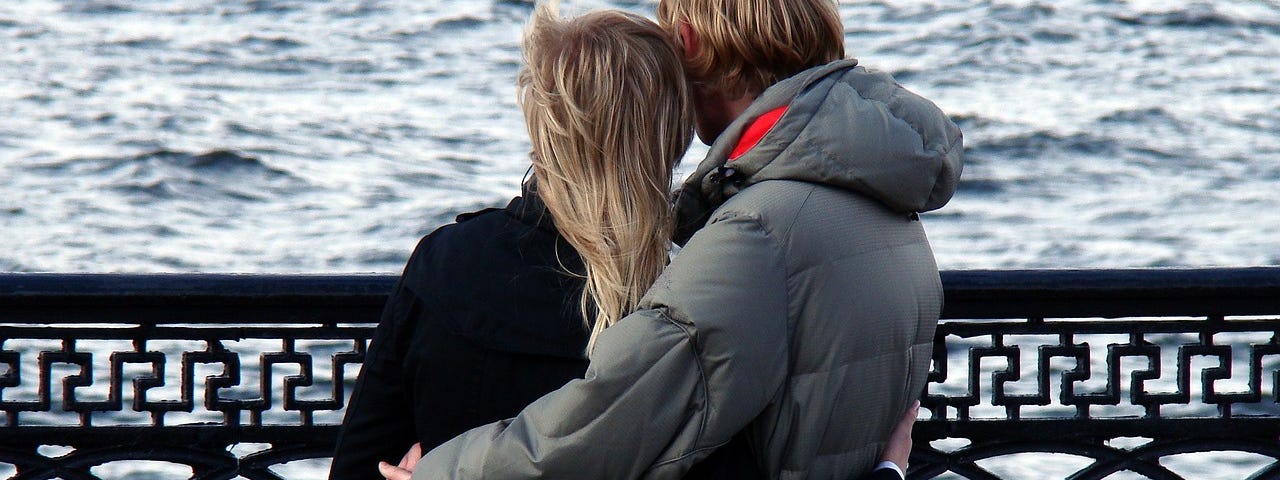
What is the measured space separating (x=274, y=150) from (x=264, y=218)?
39.8 inches

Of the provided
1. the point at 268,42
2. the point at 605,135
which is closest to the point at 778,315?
the point at 605,135

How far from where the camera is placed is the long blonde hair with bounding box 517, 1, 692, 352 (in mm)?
1658

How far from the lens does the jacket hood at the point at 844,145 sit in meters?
1.65

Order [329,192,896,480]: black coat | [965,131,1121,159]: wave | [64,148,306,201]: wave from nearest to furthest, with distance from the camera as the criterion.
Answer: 1. [329,192,896,480]: black coat
2. [64,148,306,201]: wave
3. [965,131,1121,159]: wave

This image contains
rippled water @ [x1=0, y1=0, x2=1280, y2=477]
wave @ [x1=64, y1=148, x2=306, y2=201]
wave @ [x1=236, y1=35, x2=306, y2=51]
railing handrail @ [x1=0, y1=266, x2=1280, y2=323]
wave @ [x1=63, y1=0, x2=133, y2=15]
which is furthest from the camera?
wave @ [x1=63, y1=0, x2=133, y2=15]

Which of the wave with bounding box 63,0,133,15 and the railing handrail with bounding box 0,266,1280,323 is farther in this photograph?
the wave with bounding box 63,0,133,15

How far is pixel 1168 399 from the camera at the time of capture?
254cm

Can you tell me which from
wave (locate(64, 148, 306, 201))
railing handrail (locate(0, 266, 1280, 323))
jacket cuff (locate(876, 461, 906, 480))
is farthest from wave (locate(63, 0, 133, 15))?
jacket cuff (locate(876, 461, 906, 480))

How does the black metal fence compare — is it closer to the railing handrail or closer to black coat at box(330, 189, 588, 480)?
the railing handrail

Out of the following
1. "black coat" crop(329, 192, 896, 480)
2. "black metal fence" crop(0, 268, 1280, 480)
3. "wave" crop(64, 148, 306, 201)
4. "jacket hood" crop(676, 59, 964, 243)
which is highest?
"jacket hood" crop(676, 59, 964, 243)

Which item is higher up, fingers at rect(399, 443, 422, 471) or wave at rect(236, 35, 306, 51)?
fingers at rect(399, 443, 422, 471)

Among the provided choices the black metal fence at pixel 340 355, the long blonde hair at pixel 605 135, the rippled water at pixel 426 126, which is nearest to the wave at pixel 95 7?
the rippled water at pixel 426 126

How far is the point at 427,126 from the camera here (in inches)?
330

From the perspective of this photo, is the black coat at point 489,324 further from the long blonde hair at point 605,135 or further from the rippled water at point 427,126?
the rippled water at point 427,126
